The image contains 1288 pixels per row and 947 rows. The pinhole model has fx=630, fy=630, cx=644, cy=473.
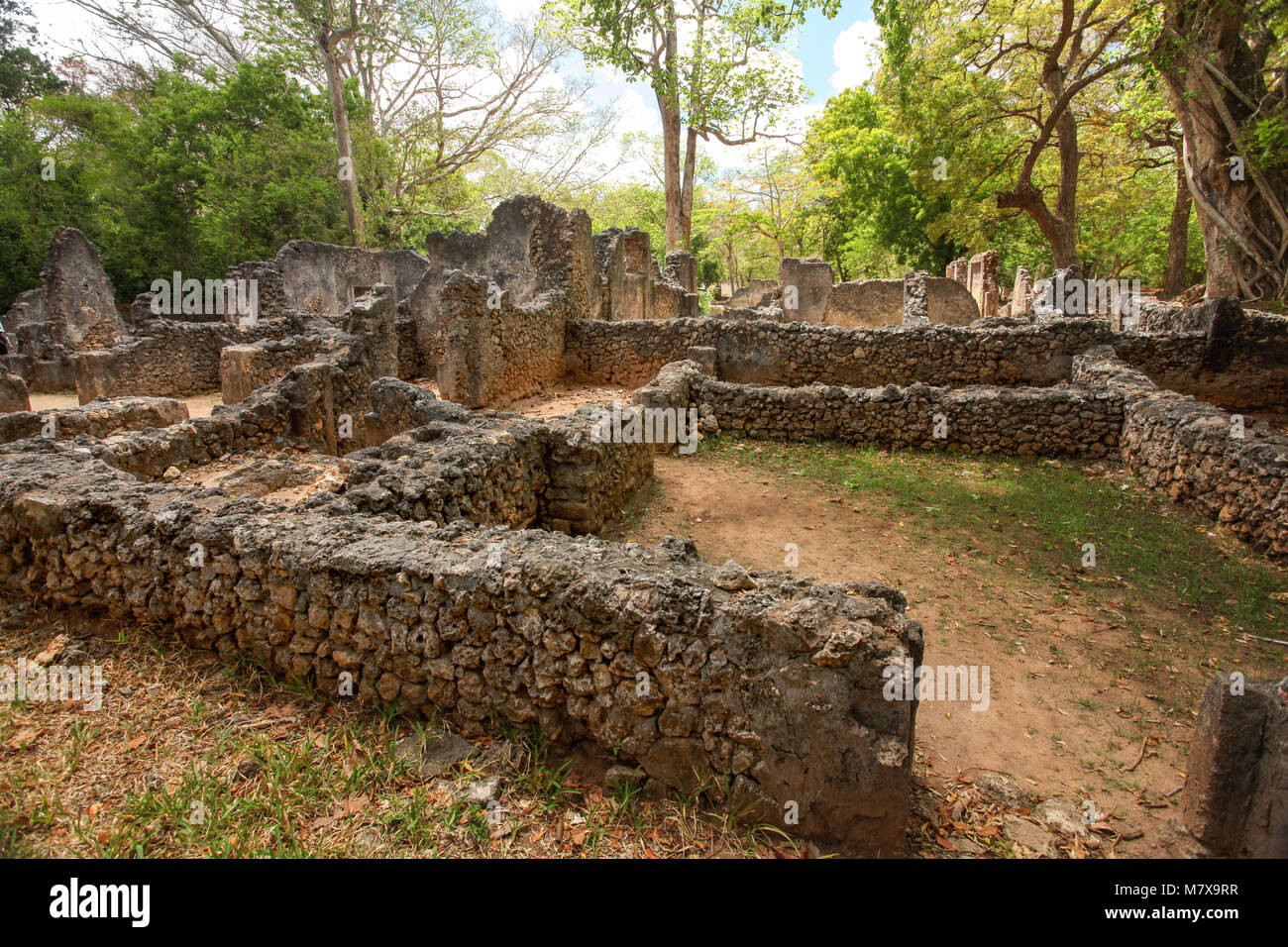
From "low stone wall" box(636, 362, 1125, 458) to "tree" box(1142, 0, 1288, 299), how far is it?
913 cm

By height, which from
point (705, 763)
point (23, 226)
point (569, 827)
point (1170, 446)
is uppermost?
point (23, 226)

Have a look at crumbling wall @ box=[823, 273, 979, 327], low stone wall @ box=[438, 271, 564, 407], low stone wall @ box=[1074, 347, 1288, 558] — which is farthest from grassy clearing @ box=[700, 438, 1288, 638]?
crumbling wall @ box=[823, 273, 979, 327]

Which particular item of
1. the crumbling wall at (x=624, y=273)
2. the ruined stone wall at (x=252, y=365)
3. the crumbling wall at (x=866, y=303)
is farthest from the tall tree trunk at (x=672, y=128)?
the ruined stone wall at (x=252, y=365)

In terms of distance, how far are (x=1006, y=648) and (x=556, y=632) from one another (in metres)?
3.32

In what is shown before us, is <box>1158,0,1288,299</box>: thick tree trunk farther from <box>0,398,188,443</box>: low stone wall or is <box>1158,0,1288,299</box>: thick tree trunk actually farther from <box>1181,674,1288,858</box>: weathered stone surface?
<box>0,398,188,443</box>: low stone wall

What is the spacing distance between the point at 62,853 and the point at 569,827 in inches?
69.5

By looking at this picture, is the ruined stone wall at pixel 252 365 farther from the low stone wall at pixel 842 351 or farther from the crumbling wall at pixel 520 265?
the low stone wall at pixel 842 351

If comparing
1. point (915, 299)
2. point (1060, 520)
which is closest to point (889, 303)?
point (915, 299)

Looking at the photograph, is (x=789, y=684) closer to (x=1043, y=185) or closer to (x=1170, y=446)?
(x=1170, y=446)

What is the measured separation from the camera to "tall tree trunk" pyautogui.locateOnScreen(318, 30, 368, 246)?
21453 millimetres

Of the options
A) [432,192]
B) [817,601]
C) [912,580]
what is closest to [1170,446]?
[912,580]

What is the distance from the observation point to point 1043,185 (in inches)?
1037

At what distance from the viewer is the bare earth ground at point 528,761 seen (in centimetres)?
235
